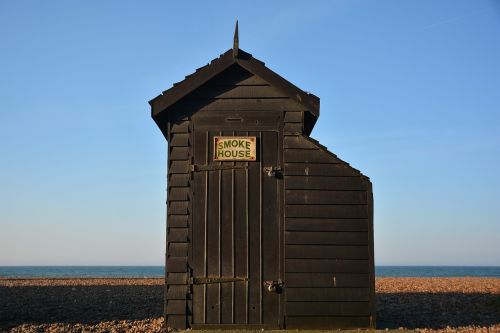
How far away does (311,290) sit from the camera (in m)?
10.4

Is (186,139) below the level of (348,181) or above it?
above

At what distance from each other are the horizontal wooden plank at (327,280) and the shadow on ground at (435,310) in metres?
1.04

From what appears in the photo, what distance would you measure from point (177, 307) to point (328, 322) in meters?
2.79

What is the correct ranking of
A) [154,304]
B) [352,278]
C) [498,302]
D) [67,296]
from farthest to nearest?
[67,296] → [154,304] → [498,302] → [352,278]

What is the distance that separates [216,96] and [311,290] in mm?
4110

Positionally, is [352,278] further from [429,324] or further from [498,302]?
[498,302]

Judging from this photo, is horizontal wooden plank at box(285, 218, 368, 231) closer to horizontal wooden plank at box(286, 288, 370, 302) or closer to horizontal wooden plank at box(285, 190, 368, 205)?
horizontal wooden plank at box(285, 190, 368, 205)

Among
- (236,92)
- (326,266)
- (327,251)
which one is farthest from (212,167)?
(326,266)

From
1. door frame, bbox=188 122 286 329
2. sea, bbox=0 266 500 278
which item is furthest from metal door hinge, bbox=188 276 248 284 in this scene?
sea, bbox=0 266 500 278

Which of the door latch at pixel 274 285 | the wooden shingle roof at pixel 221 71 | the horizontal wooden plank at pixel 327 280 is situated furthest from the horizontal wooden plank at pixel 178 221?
the horizontal wooden plank at pixel 327 280

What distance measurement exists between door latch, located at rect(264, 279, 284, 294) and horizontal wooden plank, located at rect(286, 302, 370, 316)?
308 millimetres

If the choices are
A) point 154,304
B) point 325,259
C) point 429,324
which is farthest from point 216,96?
point 154,304

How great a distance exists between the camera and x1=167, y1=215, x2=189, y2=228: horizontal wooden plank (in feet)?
34.8

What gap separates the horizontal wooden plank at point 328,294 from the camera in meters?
10.4
